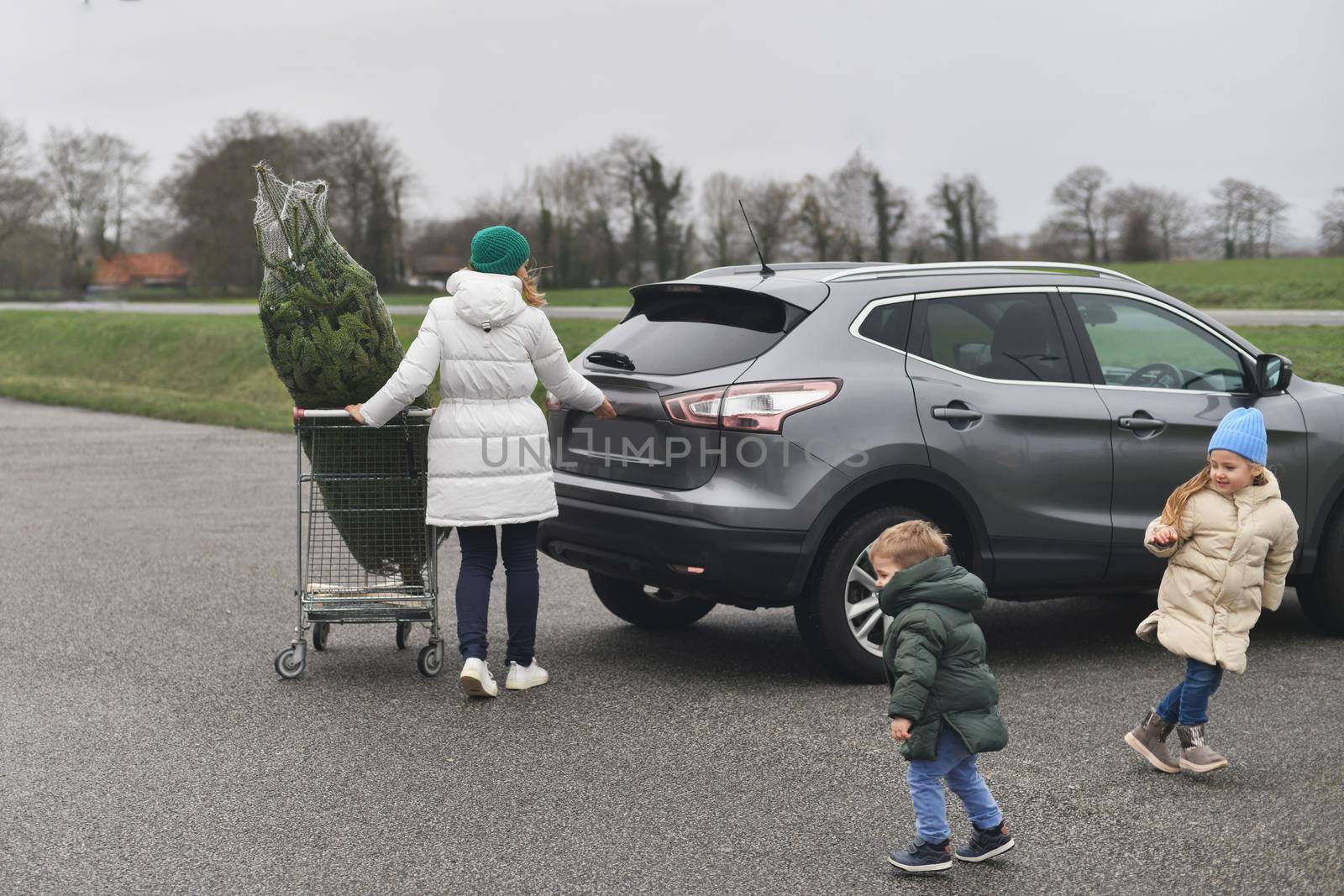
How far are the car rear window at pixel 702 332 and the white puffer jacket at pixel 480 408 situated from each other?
1.77 ft

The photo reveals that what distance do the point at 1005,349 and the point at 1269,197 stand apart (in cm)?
5629

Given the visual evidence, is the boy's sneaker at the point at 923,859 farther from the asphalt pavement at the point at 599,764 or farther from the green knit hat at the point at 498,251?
the green knit hat at the point at 498,251

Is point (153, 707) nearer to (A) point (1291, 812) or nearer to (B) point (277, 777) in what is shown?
(B) point (277, 777)

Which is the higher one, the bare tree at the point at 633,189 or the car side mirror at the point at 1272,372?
the bare tree at the point at 633,189

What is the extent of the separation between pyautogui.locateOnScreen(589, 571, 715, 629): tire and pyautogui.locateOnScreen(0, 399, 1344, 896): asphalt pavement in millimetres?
122

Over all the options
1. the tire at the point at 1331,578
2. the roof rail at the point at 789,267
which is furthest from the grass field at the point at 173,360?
the roof rail at the point at 789,267

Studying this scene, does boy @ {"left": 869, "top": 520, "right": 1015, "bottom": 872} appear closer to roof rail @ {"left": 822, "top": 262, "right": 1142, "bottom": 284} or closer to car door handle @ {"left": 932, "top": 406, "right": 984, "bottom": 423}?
car door handle @ {"left": 932, "top": 406, "right": 984, "bottom": 423}

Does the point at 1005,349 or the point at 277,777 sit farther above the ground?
the point at 1005,349

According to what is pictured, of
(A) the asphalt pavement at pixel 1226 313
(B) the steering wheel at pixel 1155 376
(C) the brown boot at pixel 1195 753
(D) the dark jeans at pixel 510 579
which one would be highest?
(A) the asphalt pavement at pixel 1226 313

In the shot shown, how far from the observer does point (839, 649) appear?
5852 mm

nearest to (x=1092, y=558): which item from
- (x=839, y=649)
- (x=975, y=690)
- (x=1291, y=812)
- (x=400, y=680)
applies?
(x=839, y=649)

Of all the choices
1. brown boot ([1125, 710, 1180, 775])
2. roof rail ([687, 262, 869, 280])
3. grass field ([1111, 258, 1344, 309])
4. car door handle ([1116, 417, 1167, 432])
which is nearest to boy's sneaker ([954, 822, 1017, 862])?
brown boot ([1125, 710, 1180, 775])

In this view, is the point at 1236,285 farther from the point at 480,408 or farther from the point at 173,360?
the point at 480,408

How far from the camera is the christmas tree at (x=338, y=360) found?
5.92 metres
